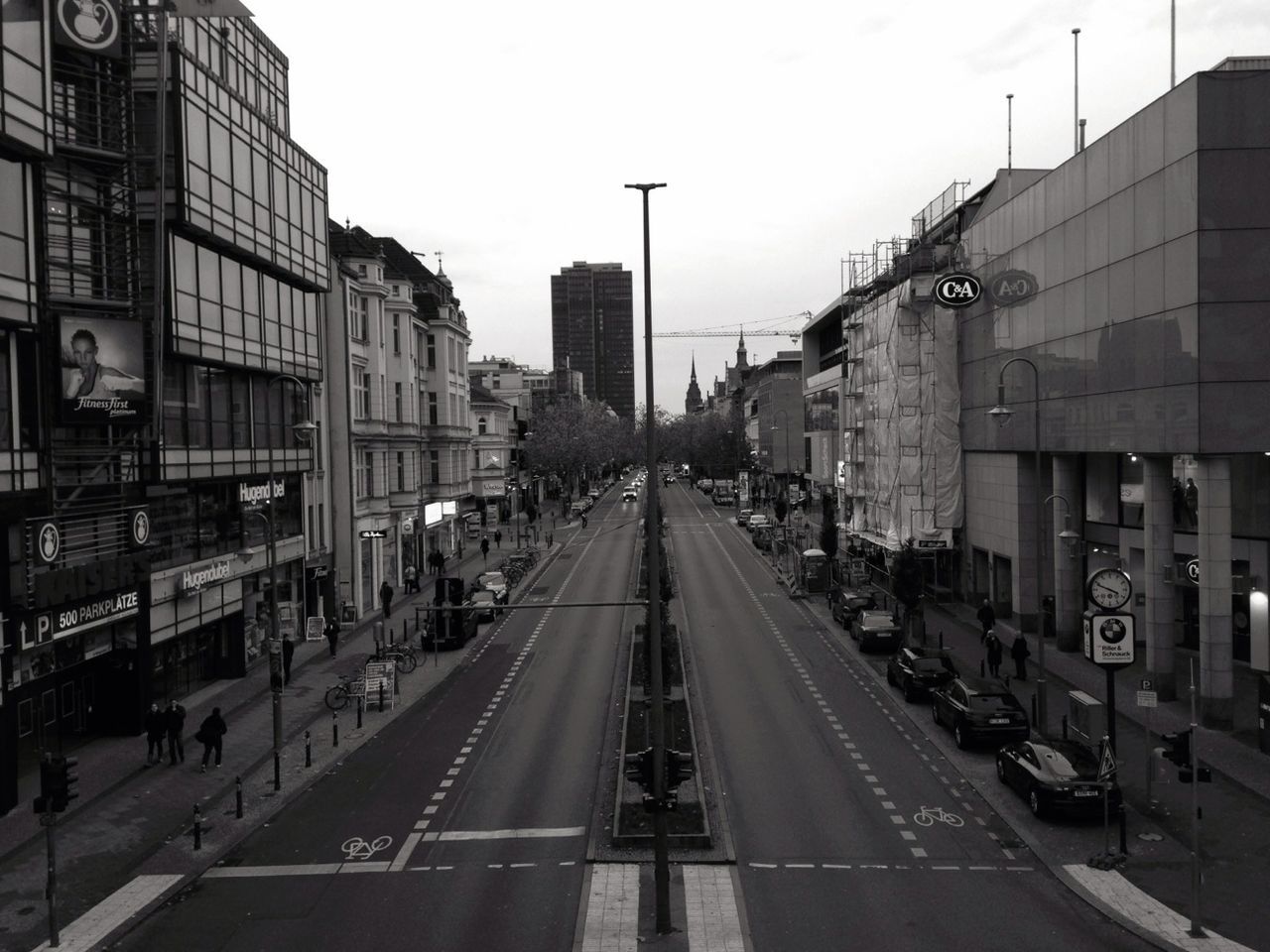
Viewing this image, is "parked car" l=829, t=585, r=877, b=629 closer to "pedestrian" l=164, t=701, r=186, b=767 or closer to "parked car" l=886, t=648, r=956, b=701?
"parked car" l=886, t=648, r=956, b=701

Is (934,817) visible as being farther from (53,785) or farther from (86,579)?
(86,579)

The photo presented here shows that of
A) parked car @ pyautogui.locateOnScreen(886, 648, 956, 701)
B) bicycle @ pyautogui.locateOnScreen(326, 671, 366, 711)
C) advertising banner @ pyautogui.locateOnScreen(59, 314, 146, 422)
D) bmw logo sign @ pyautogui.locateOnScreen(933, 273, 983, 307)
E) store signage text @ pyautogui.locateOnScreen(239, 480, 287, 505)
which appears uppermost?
bmw logo sign @ pyautogui.locateOnScreen(933, 273, 983, 307)

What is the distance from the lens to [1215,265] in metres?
25.4

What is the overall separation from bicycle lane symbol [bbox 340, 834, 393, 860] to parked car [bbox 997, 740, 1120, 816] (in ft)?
38.9

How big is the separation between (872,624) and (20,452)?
26.4 meters

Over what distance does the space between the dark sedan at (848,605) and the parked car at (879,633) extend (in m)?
3.38

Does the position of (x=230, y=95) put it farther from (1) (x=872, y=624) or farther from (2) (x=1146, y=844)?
(2) (x=1146, y=844)

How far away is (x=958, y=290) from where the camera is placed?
4244 centimetres

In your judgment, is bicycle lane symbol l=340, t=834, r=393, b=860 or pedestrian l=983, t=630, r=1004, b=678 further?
pedestrian l=983, t=630, r=1004, b=678

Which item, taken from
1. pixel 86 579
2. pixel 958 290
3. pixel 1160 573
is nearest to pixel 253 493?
pixel 86 579

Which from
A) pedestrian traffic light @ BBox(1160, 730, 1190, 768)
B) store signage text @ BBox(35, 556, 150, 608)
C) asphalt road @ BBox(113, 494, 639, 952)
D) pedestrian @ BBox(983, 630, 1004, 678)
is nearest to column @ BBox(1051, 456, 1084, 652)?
A: pedestrian @ BBox(983, 630, 1004, 678)

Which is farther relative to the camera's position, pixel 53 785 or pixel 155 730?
pixel 155 730

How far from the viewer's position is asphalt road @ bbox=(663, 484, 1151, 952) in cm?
1491

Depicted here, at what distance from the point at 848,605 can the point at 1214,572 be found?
17.4 meters
